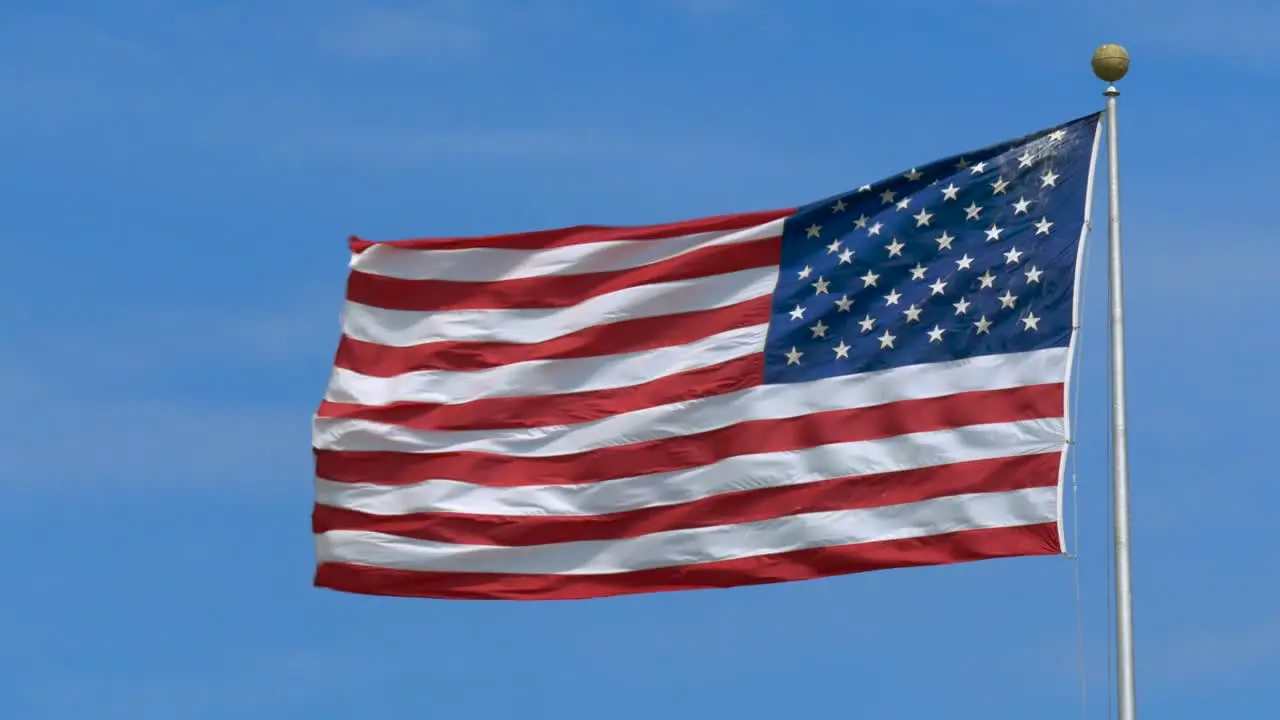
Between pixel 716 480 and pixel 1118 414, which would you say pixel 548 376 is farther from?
pixel 1118 414

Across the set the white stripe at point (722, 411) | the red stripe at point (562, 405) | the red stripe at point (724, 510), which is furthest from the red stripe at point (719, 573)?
the red stripe at point (562, 405)

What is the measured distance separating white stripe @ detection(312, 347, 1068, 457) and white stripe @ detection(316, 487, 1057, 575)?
1092 millimetres

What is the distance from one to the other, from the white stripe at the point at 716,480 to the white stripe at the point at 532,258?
248 cm

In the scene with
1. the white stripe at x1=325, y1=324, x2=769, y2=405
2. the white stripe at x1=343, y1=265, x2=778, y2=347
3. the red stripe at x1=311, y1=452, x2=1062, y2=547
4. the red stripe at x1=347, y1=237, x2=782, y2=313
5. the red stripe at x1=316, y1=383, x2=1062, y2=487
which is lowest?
the red stripe at x1=311, y1=452, x2=1062, y2=547

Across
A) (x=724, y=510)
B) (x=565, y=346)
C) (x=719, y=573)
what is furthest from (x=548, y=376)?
(x=719, y=573)

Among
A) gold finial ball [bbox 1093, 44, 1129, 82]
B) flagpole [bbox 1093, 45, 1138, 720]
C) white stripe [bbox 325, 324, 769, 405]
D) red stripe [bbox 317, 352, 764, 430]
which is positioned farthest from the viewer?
white stripe [bbox 325, 324, 769, 405]

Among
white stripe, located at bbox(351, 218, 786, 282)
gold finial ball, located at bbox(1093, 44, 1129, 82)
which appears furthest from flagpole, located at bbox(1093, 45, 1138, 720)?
white stripe, located at bbox(351, 218, 786, 282)

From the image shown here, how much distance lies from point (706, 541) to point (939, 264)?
12.6 feet

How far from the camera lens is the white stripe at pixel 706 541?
30312mm

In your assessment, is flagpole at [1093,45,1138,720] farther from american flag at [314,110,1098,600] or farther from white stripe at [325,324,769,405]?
white stripe at [325,324,769,405]

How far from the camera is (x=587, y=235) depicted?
33.8m

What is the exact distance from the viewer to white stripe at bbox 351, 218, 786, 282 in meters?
33.3

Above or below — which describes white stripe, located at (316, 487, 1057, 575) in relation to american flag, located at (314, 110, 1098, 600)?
below

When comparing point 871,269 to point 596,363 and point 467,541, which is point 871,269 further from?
point 467,541
